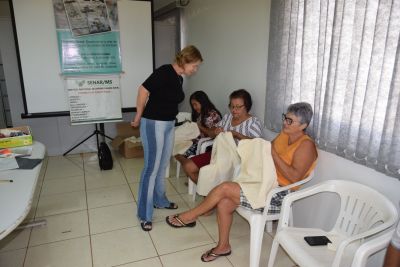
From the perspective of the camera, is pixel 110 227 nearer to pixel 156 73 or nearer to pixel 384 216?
pixel 156 73

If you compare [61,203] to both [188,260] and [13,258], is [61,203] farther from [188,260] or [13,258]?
[188,260]

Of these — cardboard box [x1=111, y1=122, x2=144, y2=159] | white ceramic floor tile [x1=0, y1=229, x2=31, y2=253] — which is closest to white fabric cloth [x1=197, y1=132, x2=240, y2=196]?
white ceramic floor tile [x1=0, y1=229, x2=31, y2=253]

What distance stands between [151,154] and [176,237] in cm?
66

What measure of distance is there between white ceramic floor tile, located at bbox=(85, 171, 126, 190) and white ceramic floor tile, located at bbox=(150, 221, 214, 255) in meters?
1.00

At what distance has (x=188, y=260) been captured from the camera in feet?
6.43

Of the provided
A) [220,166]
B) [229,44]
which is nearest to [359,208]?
[220,166]

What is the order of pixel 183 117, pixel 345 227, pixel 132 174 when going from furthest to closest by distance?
pixel 183 117
pixel 132 174
pixel 345 227

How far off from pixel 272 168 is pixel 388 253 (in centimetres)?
85

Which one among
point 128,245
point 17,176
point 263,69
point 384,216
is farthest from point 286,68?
point 17,176

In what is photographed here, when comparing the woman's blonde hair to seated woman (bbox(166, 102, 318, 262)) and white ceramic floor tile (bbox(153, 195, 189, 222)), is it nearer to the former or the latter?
seated woman (bbox(166, 102, 318, 262))

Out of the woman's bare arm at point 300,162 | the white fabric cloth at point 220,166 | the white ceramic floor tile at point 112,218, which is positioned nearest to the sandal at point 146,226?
the white ceramic floor tile at point 112,218

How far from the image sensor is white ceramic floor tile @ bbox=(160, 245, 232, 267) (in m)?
1.92

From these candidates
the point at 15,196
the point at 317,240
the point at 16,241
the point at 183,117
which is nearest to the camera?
the point at 15,196

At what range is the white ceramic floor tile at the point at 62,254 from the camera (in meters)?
1.92
